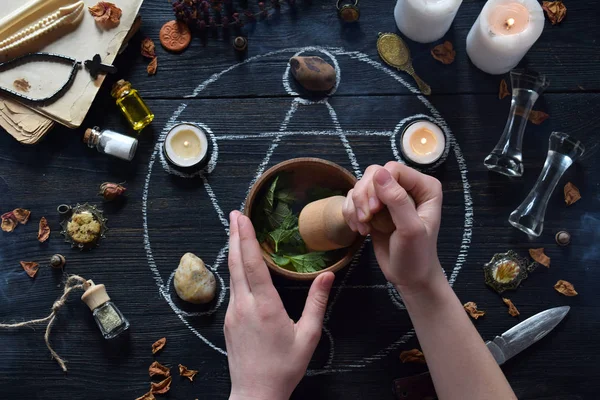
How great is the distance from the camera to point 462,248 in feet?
3.74

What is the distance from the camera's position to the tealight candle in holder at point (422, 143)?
1134 mm

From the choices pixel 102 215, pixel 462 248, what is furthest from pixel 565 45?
pixel 102 215

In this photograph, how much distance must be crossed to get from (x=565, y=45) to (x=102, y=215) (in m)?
1.00

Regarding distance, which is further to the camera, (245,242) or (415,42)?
(415,42)

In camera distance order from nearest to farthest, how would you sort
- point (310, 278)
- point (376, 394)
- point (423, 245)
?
point (423, 245) → point (310, 278) → point (376, 394)

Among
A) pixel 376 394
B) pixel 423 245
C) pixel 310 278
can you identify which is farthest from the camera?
pixel 376 394

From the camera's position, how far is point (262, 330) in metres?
0.95

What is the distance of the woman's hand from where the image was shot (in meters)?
0.94

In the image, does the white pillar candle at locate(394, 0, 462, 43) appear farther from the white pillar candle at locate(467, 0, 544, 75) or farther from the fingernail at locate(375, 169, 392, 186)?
the fingernail at locate(375, 169, 392, 186)

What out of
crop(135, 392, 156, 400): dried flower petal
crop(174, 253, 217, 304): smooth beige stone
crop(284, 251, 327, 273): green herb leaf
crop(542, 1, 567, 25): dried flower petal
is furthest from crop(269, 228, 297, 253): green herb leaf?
crop(542, 1, 567, 25): dried flower petal

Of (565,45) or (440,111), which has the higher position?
(565,45)

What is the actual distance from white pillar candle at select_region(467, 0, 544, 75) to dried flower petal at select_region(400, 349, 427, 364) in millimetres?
590

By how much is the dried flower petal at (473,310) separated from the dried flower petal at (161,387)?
0.60m

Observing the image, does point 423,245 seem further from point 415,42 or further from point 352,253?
point 415,42
